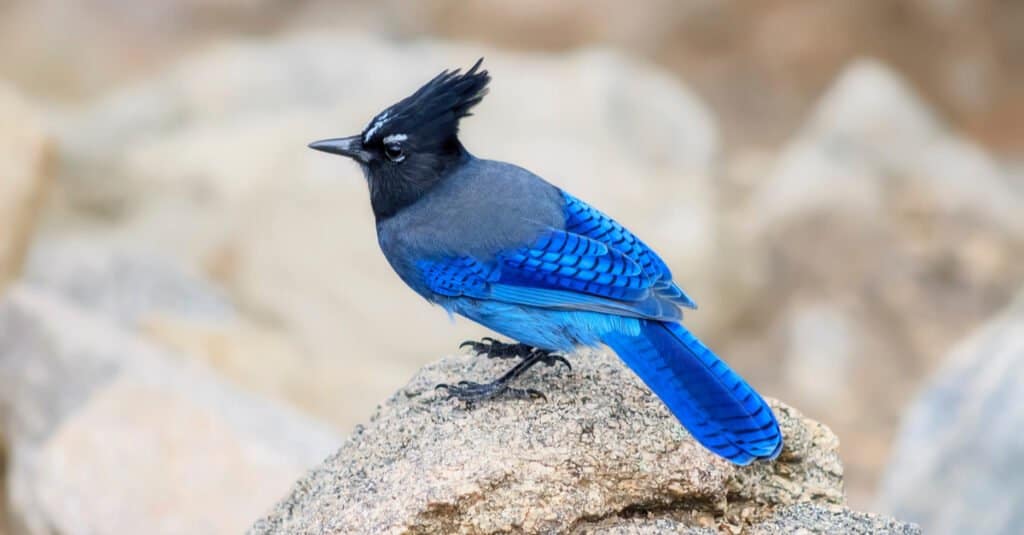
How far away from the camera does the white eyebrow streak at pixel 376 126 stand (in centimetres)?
401

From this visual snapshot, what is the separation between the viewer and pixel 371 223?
8.33m

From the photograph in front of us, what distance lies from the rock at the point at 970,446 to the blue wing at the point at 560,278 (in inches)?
67.4

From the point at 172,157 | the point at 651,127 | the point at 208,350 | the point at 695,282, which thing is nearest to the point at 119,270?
the point at 208,350

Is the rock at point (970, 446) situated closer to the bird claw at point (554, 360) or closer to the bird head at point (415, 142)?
the bird claw at point (554, 360)

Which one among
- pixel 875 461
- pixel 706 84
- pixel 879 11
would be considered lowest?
pixel 875 461

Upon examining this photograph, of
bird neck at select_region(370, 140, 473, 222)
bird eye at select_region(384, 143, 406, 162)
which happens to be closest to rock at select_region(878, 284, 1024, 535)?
bird neck at select_region(370, 140, 473, 222)

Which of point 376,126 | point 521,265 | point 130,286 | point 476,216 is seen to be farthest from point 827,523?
point 130,286

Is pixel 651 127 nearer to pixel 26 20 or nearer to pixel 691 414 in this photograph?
pixel 26 20

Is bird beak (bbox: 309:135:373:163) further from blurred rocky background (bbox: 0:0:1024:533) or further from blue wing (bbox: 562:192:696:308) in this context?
blurred rocky background (bbox: 0:0:1024:533)

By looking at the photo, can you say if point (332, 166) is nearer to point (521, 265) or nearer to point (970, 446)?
point (970, 446)

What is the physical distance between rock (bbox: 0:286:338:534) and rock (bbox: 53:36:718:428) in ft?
4.62

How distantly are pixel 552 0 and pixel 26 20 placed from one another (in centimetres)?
395

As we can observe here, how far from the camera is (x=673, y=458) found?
347 cm

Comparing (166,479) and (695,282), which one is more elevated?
(695,282)
